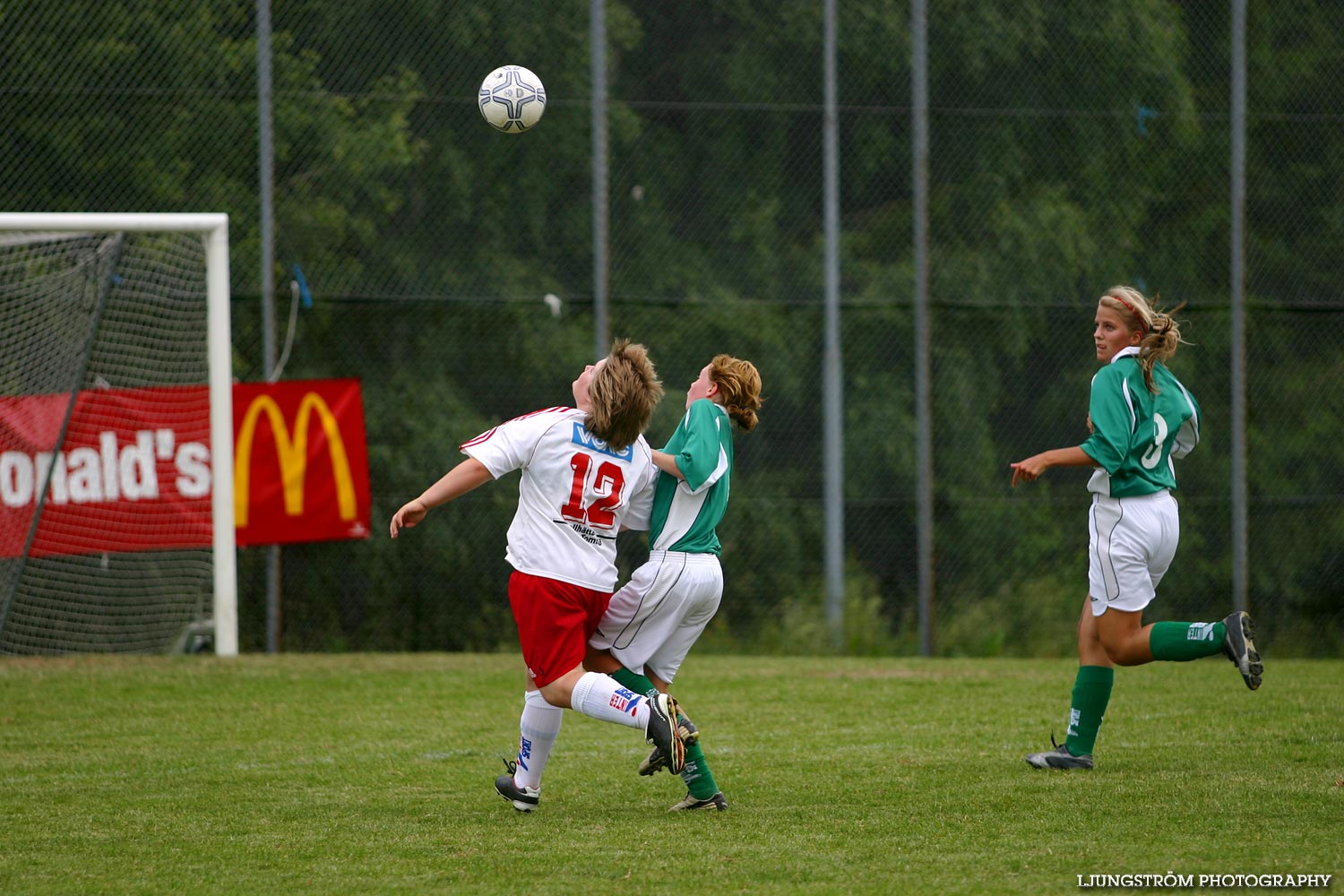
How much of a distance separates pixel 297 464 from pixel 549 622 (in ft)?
19.0

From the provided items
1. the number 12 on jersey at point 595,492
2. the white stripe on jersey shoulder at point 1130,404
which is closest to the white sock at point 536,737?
the number 12 on jersey at point 595,492

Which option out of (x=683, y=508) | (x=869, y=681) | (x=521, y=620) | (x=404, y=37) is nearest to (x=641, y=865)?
(x=521, y=620)

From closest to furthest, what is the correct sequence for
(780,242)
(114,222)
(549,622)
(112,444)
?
(549,622), (114,222), (112,444), (780,242)

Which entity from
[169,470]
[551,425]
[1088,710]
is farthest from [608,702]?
[169,470]

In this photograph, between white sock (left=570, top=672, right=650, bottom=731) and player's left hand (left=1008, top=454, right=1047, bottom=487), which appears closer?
white sock (left=570, top=672, right=650, bottom=731)

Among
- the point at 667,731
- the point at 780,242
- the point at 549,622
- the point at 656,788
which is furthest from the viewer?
the point at 780,242

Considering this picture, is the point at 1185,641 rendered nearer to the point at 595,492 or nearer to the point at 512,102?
the point at 595,492

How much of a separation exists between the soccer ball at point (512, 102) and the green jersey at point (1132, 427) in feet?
11.9

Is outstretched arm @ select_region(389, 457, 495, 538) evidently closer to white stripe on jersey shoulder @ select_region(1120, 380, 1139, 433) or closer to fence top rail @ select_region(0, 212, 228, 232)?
white stripe on jersey shoulder @ select_region(1120, 380, 1139, 433)

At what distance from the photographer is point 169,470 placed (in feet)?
30.9

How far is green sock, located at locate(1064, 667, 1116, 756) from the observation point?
17.8ft

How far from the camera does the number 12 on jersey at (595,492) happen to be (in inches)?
184

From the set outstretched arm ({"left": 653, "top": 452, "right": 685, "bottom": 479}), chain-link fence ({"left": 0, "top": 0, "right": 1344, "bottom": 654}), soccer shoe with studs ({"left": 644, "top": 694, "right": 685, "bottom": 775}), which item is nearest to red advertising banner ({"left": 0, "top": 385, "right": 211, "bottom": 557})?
chain-link fence ({"left": 0, "top": 0, "right": 1344, "bottom": 654})

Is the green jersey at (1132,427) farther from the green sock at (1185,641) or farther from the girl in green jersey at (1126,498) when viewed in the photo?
the green sock at (1185,641)
